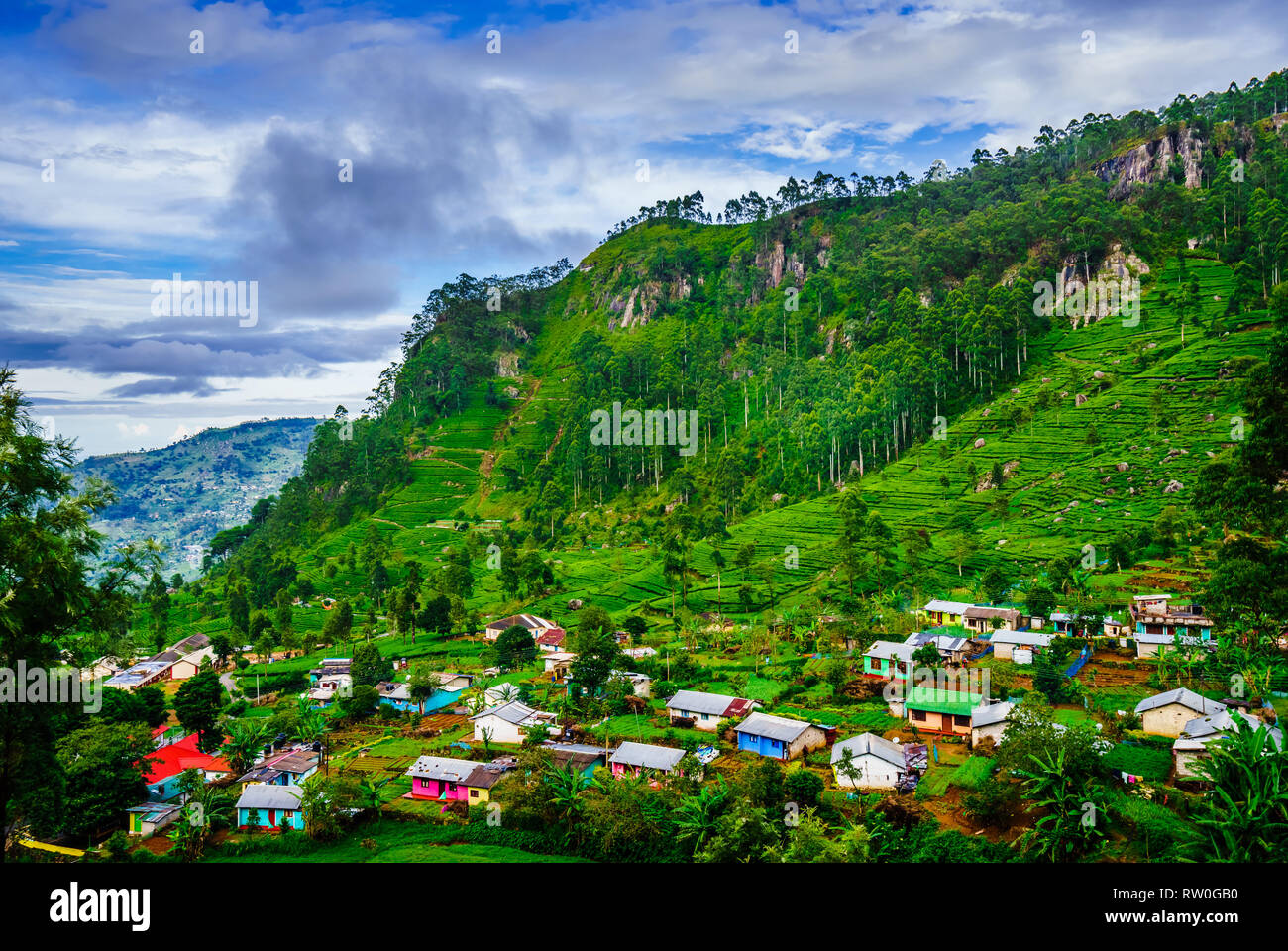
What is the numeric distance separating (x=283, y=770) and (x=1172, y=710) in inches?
1156

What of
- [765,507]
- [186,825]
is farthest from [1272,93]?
[186,825]

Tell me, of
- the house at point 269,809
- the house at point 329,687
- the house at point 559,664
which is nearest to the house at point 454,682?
the house at point 559,664

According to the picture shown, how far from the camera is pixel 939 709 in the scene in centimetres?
2848

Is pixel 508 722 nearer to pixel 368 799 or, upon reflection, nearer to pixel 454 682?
pixel 368 799

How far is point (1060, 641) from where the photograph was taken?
33688 mm

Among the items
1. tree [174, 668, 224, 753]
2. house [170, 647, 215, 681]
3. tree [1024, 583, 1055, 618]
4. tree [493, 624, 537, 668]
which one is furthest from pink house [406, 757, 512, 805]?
house [170, 647, 215, 681]

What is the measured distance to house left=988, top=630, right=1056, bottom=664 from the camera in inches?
1396

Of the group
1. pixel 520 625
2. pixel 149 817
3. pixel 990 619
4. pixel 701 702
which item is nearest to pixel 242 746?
pixel 149 817

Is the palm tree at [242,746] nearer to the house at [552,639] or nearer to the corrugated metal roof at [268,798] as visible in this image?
the corrugated metal roof at [268,798]

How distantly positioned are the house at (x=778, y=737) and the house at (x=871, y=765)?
212cm

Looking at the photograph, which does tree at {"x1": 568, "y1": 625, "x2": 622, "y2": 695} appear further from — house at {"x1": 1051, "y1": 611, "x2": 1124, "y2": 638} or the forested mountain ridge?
house at {"x1": 1051, "y1": 611, "x2": 1124, "y2": 638}

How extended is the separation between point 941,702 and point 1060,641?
8.57 metres

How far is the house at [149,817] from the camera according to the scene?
23.3 meters
